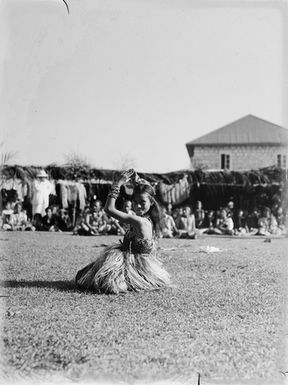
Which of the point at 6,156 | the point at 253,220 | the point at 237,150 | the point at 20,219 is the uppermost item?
the point at 237,150

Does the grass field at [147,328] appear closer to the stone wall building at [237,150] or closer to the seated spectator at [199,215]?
the stone wall building at [237,150]

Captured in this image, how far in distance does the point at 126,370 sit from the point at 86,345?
36 cm

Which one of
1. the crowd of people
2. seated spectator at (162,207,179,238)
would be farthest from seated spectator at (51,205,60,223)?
seated spectator at (162,207,179,238)

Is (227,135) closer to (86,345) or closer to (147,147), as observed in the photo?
(147,147)

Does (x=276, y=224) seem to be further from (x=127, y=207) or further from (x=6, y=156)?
(x=6, y=156)

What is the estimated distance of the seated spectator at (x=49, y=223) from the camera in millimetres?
9434

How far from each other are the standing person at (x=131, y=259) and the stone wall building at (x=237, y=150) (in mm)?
4488

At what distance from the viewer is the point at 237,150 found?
13.0 m

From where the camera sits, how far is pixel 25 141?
598 centimetres

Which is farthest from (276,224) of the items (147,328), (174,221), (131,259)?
(147,328)

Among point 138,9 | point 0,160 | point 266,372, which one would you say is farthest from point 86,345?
point 0,160

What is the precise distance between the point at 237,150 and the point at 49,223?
6370mm

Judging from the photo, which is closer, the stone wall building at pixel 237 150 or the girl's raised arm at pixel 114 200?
the girl's raised arm at pixel 114 200

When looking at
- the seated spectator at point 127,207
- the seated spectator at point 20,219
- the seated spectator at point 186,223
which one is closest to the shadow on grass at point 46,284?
the seated spectator at point 127,207
